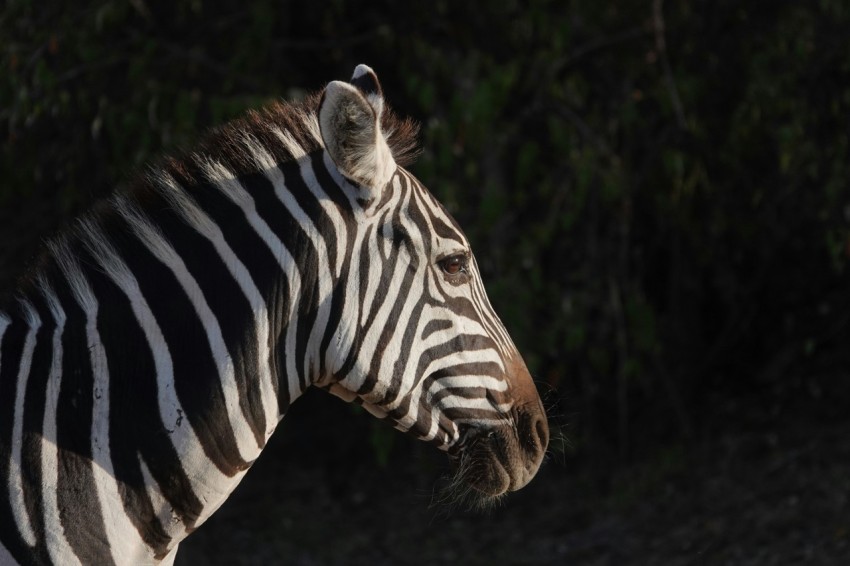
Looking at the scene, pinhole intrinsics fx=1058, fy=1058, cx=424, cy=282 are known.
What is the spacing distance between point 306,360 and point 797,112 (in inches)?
203

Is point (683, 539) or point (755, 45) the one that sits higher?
point (755, 45)

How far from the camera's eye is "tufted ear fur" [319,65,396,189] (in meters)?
2.61

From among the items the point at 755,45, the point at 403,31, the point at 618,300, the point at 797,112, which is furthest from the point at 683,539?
the point at 403,31

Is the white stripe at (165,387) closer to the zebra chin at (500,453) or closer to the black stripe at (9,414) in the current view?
the black stripe at (9,414)

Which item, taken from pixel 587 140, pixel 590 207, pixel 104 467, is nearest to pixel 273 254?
pixel 104 467

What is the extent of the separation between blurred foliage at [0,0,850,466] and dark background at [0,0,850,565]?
0.08ft

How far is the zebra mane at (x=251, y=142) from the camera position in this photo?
109 inches

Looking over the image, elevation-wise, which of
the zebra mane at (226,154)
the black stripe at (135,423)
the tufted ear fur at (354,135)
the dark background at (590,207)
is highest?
the zebra mane at (226,154)

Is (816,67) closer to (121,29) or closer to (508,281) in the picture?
(508,281)

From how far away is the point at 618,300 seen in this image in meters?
7.51

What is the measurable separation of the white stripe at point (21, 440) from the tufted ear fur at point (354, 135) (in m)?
0.85

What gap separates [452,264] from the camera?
287 centimetres

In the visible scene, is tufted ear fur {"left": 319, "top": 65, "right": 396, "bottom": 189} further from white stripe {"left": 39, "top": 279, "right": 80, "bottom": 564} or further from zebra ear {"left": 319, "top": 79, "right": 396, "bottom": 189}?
white stripe {"left": 39, "top": 279, "right": 80, "bottom": 564}

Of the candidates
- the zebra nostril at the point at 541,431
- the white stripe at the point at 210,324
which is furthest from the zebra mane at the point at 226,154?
the zebra nostril at the point at 541,431
